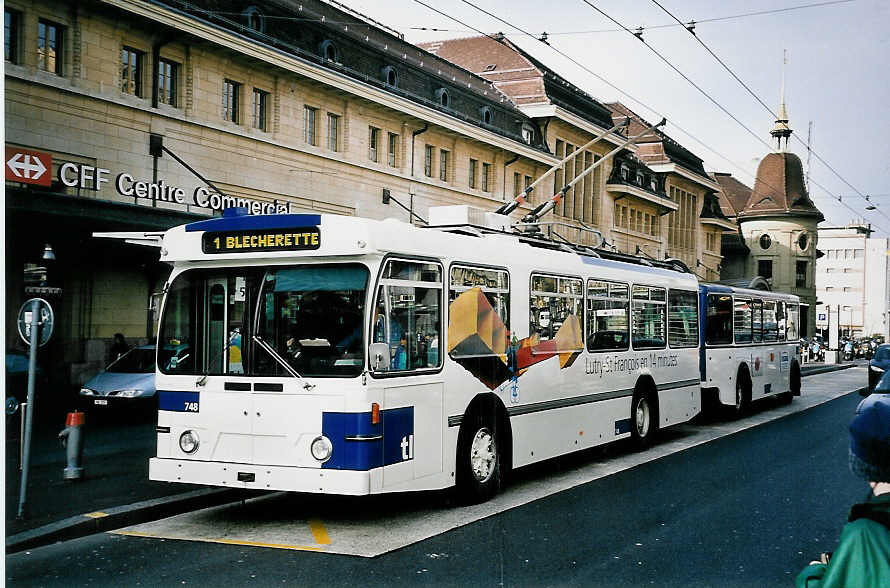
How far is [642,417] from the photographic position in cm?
1566

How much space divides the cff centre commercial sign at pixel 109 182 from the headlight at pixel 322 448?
1220 cm

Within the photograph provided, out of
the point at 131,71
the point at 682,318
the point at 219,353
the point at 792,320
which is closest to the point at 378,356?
the point at 219,353

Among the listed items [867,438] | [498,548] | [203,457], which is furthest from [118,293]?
[867,438]

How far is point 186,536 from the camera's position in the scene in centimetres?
900

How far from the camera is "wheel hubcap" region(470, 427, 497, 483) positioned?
10.5 meters

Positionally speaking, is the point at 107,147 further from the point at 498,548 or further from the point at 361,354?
the point at 498,548

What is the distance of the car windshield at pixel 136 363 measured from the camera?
19.3 metres

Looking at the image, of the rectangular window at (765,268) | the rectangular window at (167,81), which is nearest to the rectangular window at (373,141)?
the rectangular window at (167,81)

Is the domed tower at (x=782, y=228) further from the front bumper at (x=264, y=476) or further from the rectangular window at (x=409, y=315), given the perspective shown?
the front bumper at (x=264, y=476)

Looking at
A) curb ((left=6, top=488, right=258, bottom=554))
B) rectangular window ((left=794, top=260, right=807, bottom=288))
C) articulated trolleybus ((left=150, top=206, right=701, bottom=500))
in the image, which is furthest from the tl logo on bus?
rectangular window ((left=794, top=260, right=807, bottom=288))

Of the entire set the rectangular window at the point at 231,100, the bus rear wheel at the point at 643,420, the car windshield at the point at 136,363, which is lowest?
the bus rear wheel at the point at 643,420

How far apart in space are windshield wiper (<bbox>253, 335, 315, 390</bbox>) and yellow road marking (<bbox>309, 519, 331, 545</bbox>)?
51.3 inches

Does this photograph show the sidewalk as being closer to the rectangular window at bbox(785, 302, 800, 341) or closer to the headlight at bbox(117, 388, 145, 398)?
the headlight at bbox(117, 388, 145, 398)

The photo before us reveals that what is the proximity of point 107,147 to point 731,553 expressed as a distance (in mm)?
17890
